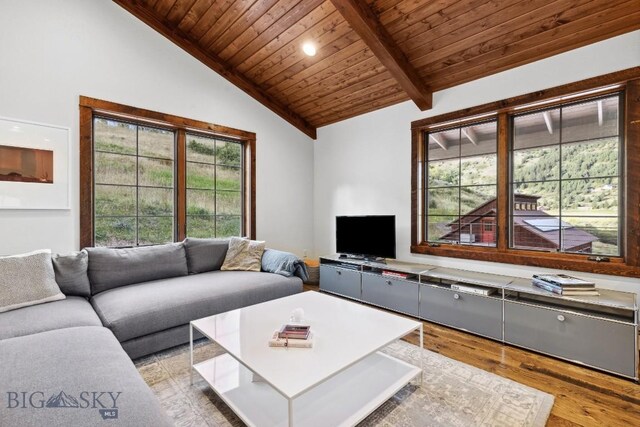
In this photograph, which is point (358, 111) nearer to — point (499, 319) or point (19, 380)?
point (499, 319)

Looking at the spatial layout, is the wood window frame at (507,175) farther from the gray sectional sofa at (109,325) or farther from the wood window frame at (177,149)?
the wood window frame at (177,149)

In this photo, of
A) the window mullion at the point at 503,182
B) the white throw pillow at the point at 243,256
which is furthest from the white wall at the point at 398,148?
the white throw pillow at the point at 243,256

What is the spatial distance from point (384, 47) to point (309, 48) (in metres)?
0.88

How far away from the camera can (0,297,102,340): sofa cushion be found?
178 cm

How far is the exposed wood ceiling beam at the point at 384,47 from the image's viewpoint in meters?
2.56

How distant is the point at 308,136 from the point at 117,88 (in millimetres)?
2586

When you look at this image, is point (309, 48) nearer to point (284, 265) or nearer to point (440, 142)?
point (440, 142)

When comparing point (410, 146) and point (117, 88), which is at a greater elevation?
point (117, 88)

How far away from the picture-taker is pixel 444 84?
336cm

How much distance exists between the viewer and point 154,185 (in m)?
3.47

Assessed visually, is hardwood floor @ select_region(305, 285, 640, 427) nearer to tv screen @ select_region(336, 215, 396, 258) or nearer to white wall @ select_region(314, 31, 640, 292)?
white wall @ select_region(314, 31, 640, 292)

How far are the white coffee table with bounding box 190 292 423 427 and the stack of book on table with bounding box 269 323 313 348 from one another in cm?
3

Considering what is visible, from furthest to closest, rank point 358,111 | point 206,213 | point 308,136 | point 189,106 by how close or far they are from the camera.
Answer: point 308,136
point 358,111
point 206,213
point 189,106

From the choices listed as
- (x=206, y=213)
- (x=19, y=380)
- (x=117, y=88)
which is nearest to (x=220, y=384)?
(x=19, y=380)
